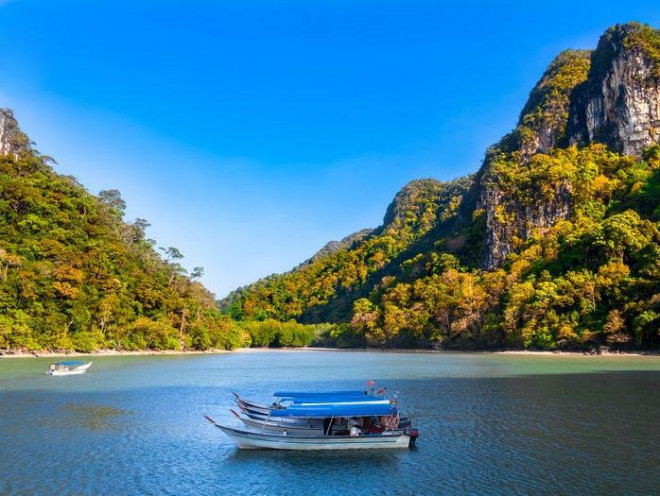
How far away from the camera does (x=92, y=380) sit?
49.9 m

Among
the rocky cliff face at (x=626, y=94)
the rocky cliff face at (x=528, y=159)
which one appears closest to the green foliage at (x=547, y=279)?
the rocky cliff face at (x=528, y=159)

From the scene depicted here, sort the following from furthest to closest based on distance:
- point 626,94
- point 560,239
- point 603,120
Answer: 1. point 603,120
2. point 626,94
3. point 560,239

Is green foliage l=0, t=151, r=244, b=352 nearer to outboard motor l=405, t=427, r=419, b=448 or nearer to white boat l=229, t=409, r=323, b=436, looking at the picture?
white boat l=229, t=409, r=323, b=436

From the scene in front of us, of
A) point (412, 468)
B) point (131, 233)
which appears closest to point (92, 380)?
point (412, 468)

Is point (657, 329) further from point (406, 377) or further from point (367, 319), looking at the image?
point (367, 319)

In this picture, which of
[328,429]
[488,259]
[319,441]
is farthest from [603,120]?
[319,441]

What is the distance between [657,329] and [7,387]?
8446 centimetres

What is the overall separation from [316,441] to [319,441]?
0.45 feet

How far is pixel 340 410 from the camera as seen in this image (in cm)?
2330

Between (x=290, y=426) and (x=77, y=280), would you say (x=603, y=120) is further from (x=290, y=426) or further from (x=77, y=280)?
(x=290, y=426)

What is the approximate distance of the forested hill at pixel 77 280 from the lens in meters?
80.1

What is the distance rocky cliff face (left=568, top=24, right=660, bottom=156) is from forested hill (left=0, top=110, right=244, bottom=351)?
119124mm

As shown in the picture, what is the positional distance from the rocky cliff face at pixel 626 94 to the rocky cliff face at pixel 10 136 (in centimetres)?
15942

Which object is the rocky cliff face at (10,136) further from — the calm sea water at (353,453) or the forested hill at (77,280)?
the calm sea water at (353,453)
